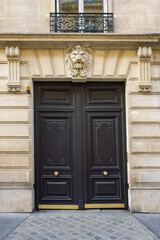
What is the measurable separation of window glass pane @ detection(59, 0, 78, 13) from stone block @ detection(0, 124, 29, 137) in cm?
329

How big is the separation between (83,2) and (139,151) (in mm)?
4263

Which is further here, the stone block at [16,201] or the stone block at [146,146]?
the stone block at [146,146]

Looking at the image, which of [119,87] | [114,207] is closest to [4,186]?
[114,207]

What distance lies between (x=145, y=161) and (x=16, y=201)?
3386mm

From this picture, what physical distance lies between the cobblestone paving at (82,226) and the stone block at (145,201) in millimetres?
312

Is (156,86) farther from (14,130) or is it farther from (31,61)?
(14,130)

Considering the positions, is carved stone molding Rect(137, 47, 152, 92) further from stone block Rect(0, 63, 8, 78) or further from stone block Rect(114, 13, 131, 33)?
stone block Rect(0, 63, 8, 78)

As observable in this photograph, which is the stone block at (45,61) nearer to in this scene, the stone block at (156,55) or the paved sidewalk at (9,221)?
the stone block at (156,55)

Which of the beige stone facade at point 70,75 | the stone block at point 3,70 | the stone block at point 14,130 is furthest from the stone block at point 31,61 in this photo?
the stone block at point 14,130

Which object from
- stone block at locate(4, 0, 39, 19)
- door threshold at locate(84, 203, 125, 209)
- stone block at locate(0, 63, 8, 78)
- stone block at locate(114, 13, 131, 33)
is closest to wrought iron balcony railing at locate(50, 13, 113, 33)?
stone block at locate(114, 13, 131, 33)

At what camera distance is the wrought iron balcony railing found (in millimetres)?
6207

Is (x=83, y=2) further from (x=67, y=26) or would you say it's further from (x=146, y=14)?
(x=146, y=14)

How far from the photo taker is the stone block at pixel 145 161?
19.9 feet

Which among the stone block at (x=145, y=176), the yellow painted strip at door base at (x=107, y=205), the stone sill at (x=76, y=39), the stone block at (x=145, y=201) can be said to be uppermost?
the stone sill at (x=76, y=39)
